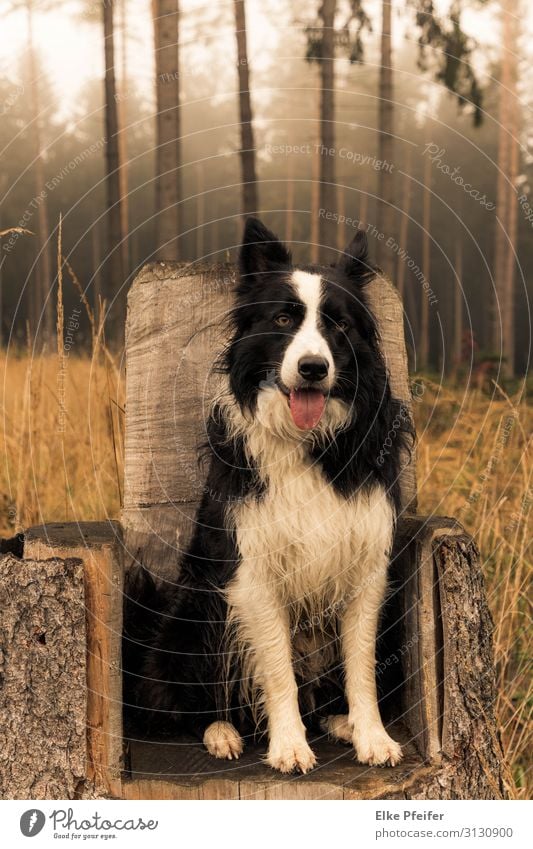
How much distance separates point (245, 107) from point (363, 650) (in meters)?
3.57

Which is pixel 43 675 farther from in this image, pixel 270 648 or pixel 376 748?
pixel 376 748

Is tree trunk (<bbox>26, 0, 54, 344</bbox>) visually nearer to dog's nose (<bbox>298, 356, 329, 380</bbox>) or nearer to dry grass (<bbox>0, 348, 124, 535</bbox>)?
dry grass (<bbox>0, 348, 124, 535</bbox>)

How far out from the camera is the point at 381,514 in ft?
8.75

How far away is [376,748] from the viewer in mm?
2553

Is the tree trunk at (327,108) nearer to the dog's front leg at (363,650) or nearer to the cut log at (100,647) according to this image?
the dog's front leg at (363,650)

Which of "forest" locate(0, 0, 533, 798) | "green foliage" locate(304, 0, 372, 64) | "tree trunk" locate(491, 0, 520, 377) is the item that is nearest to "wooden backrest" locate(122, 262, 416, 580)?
"forest" locate(0, 0, 533, 798)

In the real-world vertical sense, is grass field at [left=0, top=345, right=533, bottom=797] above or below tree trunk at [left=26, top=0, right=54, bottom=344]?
below

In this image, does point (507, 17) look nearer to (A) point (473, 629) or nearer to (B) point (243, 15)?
(B) point (243, 15)

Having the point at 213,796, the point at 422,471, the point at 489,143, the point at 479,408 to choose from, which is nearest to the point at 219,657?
the point at 213,796

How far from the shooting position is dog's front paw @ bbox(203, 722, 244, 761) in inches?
104

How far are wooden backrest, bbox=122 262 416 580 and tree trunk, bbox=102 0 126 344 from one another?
2167mm

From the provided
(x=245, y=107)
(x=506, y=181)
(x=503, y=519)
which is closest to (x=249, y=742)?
(x=503, y=519)

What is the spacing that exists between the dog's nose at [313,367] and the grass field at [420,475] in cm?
137
